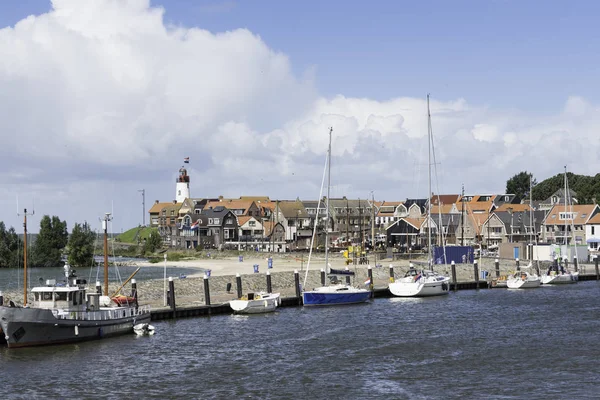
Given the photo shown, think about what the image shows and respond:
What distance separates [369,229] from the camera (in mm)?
192750

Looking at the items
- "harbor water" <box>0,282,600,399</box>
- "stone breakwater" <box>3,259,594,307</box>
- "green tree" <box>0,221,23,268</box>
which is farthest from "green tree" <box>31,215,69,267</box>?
"harbor water" <box>0,282,600,399</box>

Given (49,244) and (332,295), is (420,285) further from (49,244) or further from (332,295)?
(49,244)

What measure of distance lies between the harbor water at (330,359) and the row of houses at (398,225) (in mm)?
89429

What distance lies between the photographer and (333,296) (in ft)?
220

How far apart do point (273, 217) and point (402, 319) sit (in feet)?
430

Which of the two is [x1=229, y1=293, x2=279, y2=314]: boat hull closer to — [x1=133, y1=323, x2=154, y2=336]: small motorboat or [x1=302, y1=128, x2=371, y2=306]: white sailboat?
[x1=302, y1=128, x2=371, y2=306]: white sailboat

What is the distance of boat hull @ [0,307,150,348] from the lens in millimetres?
45344

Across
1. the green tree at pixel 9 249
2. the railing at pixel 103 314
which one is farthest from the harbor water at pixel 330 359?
the green tree at pixel 9 249

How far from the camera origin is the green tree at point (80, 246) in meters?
140

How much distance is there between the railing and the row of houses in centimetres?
9724

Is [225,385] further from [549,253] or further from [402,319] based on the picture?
[549,253]

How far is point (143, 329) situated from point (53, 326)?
22.9ft

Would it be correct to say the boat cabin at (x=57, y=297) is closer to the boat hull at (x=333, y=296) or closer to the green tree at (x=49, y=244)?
the boat hull at (x=333, y=296)

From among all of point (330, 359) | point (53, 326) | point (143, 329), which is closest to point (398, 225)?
point (143, 329)
